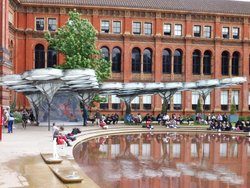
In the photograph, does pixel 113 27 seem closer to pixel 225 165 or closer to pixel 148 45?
pixel 148 45

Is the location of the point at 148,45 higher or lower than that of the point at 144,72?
higher

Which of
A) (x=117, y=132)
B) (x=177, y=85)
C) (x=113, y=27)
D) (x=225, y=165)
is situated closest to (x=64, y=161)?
(x=225, y=165)

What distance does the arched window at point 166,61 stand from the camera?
2090 inches

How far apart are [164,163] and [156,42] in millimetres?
36311

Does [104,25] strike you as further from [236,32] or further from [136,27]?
[236,32]

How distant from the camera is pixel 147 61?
5275cm

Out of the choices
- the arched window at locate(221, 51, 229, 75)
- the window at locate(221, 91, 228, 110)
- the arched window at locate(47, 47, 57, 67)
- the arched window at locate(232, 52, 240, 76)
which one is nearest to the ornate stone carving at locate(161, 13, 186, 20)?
the arched window at locate(221, 51, 229, 75)

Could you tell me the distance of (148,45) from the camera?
2046 inches

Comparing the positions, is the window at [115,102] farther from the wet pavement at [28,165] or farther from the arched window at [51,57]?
the wet pavement at [28,165]

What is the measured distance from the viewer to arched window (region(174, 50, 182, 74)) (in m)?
53.3

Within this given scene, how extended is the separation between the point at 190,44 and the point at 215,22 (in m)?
4.72

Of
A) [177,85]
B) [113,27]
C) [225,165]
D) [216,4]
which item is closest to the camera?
[225,165]

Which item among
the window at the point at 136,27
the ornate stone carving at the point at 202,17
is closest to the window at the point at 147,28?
the window at the point at 136,27

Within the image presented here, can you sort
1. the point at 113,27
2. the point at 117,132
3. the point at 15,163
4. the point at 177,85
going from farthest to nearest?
the point at 113,27 → the point at 177,85 → the point at 117,132 → the point at 15,163
